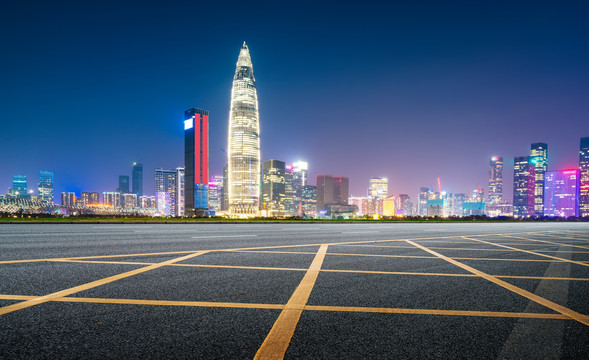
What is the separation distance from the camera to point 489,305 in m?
4.12

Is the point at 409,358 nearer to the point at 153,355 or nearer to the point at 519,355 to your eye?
the point at 519,355

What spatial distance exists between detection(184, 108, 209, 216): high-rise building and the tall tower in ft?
92.2

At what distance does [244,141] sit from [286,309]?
501 feet

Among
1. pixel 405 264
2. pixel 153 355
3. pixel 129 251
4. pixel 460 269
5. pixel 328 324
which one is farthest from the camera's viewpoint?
pixel 129 251

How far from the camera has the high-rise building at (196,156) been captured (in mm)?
184625

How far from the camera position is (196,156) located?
18538cm

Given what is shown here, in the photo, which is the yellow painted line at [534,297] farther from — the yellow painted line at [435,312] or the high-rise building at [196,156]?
the high-rise building at [196,156]

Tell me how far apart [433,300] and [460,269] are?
2851 millimetres

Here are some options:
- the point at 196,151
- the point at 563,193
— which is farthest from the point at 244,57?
the point at 563,193

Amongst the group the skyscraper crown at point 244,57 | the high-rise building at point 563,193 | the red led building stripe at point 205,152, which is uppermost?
the skyscraper crown at point 244,57

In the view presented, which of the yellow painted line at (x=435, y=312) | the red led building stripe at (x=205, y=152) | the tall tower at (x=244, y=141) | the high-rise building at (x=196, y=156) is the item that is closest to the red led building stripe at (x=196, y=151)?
the high-rise building at (x=196, y=156)

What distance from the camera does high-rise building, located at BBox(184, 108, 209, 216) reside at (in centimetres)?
18462

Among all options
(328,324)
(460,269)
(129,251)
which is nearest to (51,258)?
(129,251)

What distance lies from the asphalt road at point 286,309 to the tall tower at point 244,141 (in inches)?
Answer: 5243
